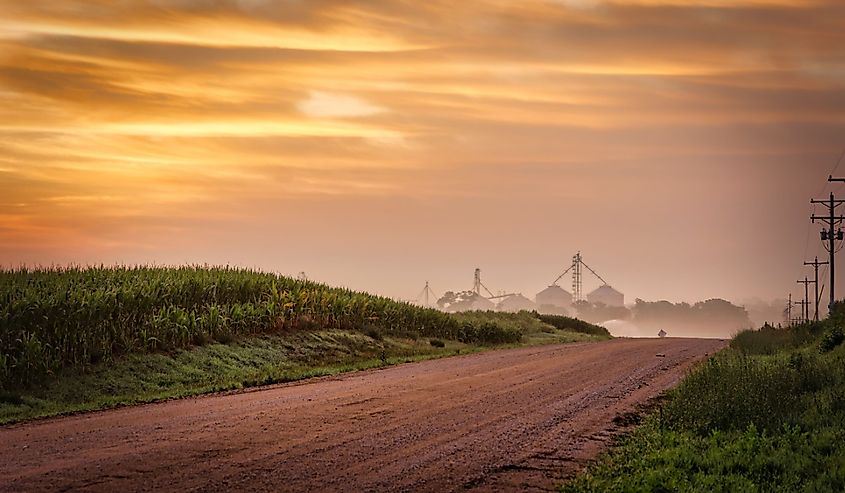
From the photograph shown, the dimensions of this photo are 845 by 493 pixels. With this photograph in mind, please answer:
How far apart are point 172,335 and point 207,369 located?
2.25m

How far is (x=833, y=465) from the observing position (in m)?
12.3

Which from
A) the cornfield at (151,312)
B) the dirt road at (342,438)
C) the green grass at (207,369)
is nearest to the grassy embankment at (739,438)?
the dirt road at (342,438)

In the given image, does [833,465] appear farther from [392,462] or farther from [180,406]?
[180,406]

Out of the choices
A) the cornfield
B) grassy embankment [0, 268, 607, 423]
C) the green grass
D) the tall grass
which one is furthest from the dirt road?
the tall grass

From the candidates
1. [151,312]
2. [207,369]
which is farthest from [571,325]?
[207,369]

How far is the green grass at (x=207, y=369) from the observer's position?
19.5 metres

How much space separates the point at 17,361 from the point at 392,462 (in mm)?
12710

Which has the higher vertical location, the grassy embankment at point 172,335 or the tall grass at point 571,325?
the tall grass at point 571,325

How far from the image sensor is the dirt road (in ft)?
36.7

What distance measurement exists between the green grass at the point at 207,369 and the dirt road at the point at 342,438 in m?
1.69

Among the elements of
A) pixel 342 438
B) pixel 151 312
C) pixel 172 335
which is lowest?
pixel 342 438

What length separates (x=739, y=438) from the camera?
14109mm

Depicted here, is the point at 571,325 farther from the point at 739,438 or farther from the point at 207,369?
the point at 739,438

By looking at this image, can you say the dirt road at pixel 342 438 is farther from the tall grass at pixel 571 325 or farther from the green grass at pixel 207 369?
the tall grass at pixel 571 325
